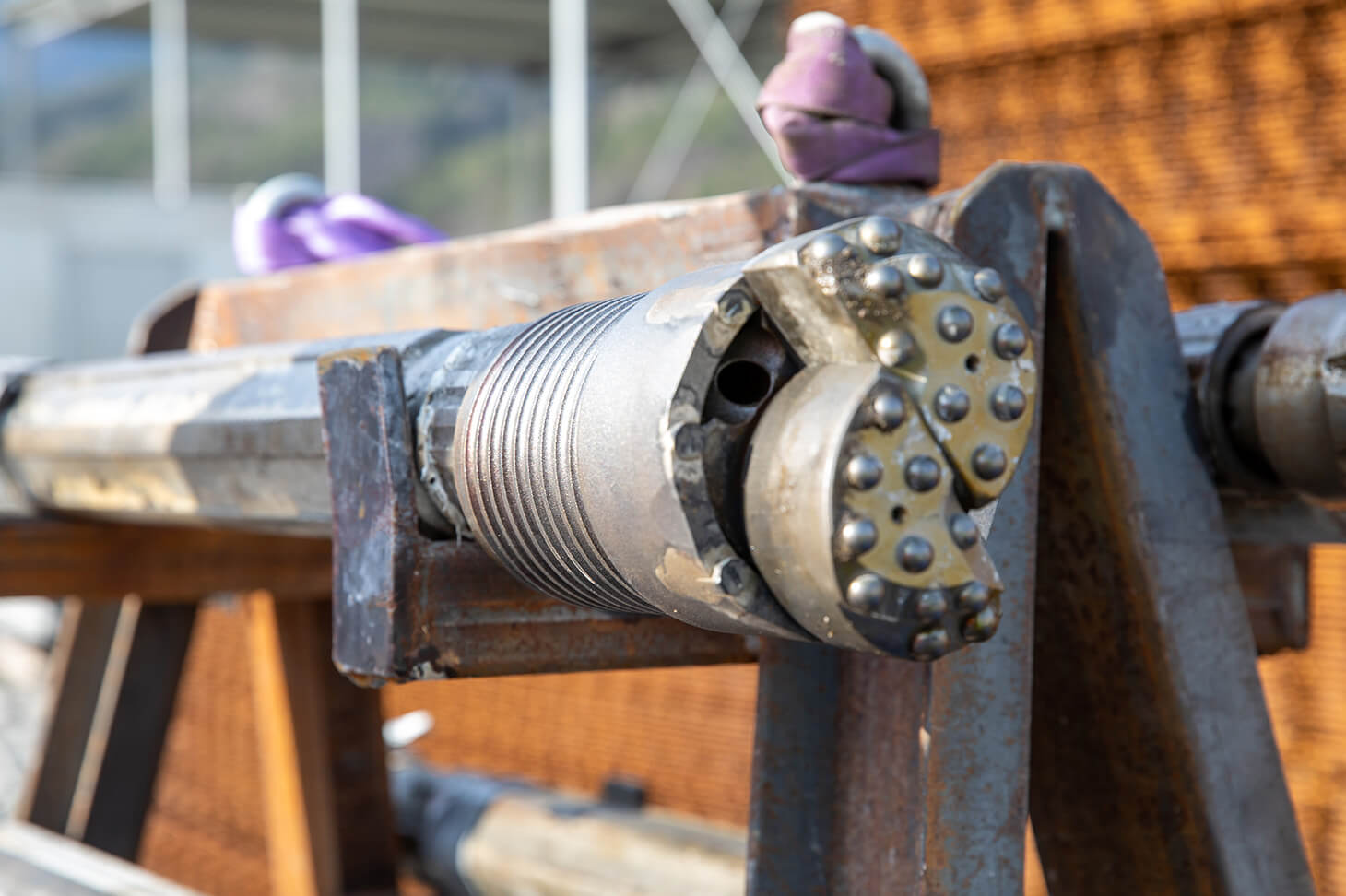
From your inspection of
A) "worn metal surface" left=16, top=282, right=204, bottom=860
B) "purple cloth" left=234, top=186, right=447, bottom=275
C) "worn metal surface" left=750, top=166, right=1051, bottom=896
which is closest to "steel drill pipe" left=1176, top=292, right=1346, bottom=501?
"worn metal surface" left=750, top=166, right=1051, bottom=896

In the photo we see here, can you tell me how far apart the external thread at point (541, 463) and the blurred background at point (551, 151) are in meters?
2.24

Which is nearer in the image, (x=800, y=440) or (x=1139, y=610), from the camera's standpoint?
(x=800, y=440)

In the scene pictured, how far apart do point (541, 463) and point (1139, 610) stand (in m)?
0.44

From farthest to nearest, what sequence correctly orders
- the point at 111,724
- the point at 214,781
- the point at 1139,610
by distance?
the point at 214,781, the point at 111,724, the point at 1139,610

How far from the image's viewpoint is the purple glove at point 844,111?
42.4 inches

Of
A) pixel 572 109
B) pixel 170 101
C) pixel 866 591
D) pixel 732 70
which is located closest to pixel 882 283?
pixel 866 591

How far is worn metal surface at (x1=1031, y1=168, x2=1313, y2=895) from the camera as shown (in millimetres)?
989

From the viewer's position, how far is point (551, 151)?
7.27 meters

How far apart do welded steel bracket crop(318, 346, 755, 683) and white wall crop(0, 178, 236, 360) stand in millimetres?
7470

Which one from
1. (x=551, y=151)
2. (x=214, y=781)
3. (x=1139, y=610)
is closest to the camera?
(x=1139, y=610)

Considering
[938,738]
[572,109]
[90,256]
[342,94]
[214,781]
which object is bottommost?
[214,781]

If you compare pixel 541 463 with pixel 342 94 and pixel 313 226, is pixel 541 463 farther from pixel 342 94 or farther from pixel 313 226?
pixel 342 94

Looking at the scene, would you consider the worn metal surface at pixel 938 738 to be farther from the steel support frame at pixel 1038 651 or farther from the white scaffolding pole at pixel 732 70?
the white scaffolding pole at pixel 732 70

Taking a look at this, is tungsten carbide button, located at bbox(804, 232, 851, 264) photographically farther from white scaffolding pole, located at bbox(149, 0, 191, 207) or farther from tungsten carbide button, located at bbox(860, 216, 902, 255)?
white scaffolding pole, located at bbox(149, 0, 191, 207)
